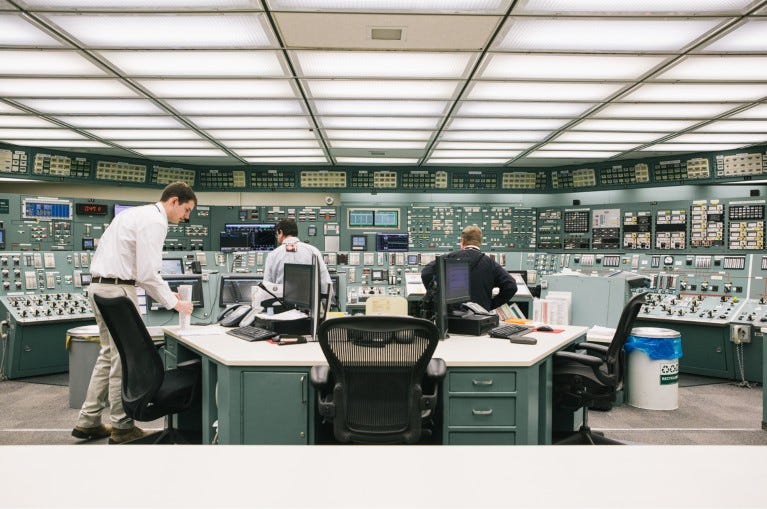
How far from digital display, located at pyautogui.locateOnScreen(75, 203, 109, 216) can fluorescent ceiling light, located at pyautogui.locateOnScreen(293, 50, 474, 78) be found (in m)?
4.00

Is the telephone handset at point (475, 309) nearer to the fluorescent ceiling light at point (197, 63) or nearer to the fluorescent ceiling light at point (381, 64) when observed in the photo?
the fluorescent ceiling light at point (381, 64)

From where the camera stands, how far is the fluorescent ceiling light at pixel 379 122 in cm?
483

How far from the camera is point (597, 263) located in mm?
6617

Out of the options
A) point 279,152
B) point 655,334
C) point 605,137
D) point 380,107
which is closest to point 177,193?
point 380,107

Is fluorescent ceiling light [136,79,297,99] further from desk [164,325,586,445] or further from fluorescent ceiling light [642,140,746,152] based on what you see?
fluorescent ceiling light [642,140,746,152]

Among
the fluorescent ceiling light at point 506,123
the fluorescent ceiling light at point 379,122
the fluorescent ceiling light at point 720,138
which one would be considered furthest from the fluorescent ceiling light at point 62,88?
the fluorescent ceiling light at point 720,138

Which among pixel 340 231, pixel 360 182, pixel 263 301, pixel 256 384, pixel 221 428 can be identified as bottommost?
pixel 221 428

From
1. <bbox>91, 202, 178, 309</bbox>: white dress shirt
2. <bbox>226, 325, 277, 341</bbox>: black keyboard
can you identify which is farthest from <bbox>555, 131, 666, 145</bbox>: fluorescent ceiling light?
<bbox>91, 202, 178, 309</bbox>: white dress shirt

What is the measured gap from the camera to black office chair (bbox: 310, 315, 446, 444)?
6.16 feet

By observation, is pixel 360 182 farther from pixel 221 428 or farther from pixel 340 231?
pixel 221 428

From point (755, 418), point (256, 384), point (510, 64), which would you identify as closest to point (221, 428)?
point (256, 384)

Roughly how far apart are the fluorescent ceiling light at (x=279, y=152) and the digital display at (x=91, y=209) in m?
1.85

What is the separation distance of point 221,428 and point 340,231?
495cm
